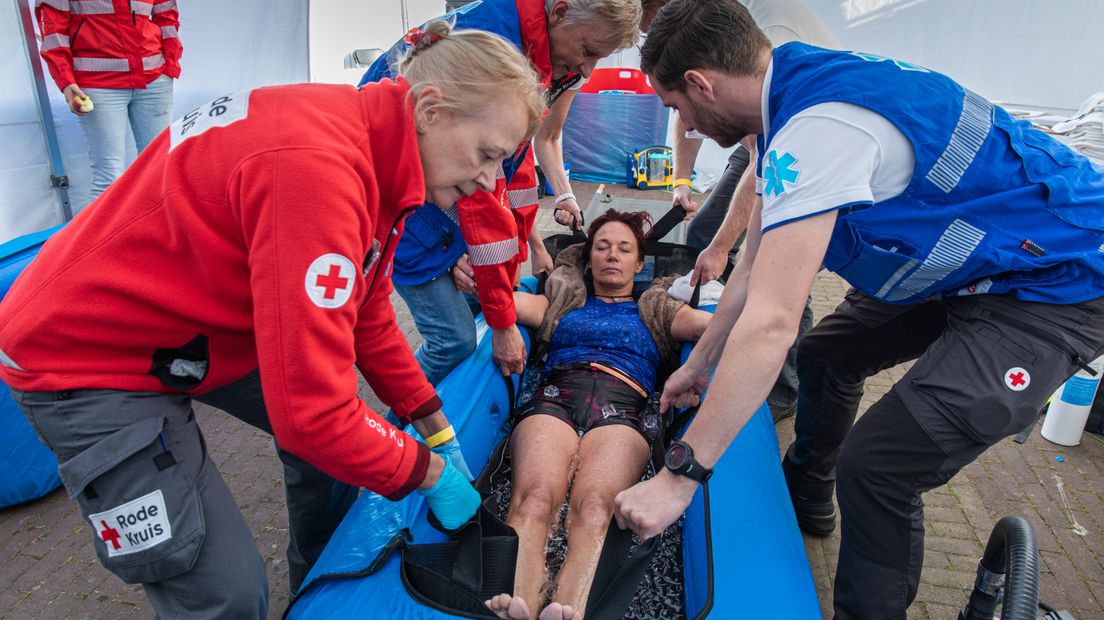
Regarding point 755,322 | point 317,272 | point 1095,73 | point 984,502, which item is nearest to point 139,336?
point 317,272

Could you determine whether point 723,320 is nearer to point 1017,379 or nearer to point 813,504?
point 1017,379

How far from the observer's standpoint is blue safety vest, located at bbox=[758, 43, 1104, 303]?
1480 mm

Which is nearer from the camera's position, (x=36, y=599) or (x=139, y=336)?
(x=139, y=336)

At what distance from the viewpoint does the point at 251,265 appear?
1101 mm

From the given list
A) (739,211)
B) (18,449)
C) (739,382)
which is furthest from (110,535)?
(739,211)

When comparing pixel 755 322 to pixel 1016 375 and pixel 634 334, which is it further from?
pixel 634 334

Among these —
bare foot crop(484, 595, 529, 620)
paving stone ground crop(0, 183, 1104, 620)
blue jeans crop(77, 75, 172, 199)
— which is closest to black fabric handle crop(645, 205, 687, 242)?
paving stone ground crop(0, 183, 1104, 620)

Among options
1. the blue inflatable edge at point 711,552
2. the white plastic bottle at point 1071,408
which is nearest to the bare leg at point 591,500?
the blue inflatable edge at point 711,552

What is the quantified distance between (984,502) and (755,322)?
237cm

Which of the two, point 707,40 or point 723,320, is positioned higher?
point 707,40

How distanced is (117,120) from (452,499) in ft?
13.9

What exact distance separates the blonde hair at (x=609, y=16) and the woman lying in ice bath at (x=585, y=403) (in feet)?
4.27

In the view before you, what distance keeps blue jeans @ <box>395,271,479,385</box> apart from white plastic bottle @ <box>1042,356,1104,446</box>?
2.95 meters

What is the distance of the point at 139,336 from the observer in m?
1.26
